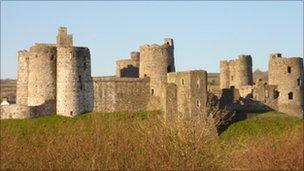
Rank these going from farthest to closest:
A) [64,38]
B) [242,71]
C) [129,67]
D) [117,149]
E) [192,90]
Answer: [242,71] → [129,67] → [64,38] → [192,90] → [117,149]

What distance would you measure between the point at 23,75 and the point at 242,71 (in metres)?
22.3

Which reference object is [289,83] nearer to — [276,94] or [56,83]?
[276,94]

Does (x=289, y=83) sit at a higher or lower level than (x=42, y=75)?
lower

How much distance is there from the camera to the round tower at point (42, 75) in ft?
179

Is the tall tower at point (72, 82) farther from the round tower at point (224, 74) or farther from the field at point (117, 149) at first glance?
the field at point (117, 149)

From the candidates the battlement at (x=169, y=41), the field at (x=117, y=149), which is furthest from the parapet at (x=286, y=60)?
the field at (x=117, y=149)

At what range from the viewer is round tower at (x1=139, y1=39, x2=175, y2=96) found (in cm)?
5725

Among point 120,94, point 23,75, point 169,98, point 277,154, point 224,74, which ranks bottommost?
point 277,154

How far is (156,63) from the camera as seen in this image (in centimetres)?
5731

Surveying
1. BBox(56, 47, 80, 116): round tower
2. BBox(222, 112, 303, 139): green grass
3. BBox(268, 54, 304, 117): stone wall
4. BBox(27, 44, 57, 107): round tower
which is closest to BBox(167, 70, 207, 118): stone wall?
BBox(222, 112, 303, 139): green grass

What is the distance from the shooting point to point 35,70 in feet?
180

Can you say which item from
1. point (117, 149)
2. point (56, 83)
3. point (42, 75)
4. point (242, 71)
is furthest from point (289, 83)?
point (117, 149)

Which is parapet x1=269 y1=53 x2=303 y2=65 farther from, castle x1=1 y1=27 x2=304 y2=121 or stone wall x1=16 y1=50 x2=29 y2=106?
stone wall x1=16 y1=50 x2=29 y2=106

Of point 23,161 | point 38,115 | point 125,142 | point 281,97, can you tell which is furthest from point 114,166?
point 281,97
